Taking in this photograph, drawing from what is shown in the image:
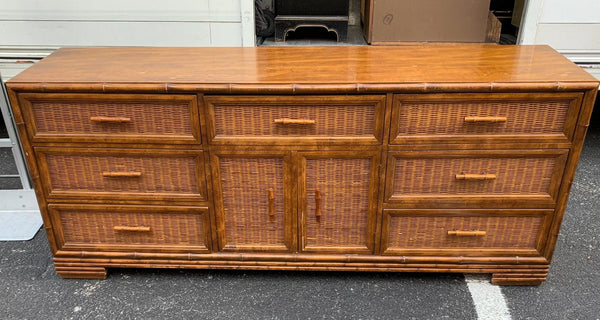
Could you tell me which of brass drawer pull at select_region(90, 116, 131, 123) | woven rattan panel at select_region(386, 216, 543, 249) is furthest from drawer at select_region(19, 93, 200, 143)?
woven rattan panel at select_region(386, 216, 543, 249)

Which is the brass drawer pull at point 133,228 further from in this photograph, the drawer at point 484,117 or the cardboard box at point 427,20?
the cardboard box at point 427,20

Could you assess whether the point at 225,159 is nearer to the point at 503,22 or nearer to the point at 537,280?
the point at 537,280

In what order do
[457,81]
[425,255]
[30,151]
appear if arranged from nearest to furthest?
[457,81], [30,151], [425,255]

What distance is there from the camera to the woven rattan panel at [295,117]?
69.5 inches

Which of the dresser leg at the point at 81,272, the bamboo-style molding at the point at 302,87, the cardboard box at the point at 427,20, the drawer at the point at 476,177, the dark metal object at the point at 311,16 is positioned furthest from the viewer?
the dark metal object at the point at 311,16

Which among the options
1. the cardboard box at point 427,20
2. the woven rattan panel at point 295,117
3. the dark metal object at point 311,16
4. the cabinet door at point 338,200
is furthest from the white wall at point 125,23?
the cabinet door at point 338,200

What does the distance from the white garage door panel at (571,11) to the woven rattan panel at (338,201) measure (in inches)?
61.4

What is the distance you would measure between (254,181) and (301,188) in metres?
0.19

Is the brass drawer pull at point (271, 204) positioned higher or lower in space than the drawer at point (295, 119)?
lower

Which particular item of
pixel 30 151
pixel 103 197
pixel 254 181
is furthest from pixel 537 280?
pixel 30 151

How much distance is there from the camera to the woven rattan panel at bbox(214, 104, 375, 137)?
1765 mm

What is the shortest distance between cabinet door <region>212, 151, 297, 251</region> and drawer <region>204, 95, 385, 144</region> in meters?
0.08

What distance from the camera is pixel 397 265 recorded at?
2.03 m

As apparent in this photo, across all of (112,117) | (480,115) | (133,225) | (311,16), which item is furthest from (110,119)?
(311,16)
